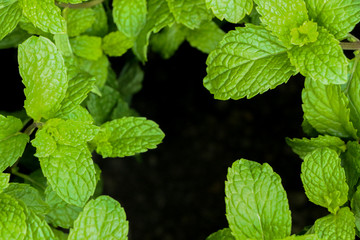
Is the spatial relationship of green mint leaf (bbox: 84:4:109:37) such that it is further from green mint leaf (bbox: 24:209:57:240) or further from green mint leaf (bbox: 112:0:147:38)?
green mint leaf (bbox: 24:209:57:240)

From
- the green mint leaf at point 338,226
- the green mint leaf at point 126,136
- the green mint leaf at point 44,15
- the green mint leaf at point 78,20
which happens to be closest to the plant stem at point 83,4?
the green mint leaf at point 78,20

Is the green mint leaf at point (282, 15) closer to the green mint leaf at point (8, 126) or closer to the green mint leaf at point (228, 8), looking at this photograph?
the green mint leaf at point (228, 8)

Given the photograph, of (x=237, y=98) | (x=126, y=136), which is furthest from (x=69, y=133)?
(x=237, y=98)

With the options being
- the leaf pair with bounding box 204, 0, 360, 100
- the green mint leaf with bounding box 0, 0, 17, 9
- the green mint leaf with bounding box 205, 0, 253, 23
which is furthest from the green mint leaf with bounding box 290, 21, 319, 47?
the green mint leaf with bounding box 0, 0, 17, 9

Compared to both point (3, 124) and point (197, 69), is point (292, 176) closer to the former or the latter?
point (197, 69)

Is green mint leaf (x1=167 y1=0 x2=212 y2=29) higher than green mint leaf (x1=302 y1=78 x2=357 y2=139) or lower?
higher

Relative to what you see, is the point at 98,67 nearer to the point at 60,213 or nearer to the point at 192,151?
the point at 60,213
